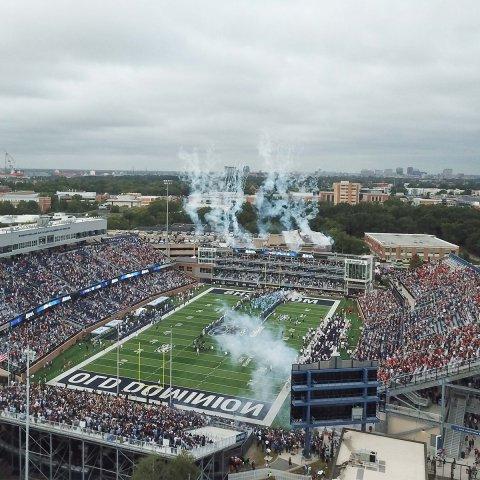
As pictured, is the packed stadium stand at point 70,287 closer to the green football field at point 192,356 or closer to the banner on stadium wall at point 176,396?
the banner on stadium wall at point 176,396

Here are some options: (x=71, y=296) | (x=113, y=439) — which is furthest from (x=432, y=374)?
(x=71, y=296)

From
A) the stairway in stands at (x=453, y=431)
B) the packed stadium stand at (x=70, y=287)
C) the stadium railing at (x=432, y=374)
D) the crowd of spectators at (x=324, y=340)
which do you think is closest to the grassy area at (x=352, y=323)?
the crowd of spectators at (x=324, y=340)

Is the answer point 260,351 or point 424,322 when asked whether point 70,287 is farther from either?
point 424,322

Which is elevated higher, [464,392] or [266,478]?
[464,392]

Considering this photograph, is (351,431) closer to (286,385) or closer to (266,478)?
(266,478)

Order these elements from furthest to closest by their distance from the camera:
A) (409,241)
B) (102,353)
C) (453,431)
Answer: (409,241), (102,353), (453,431)

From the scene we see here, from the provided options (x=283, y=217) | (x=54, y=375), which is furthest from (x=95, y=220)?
(x=283, y=217)
